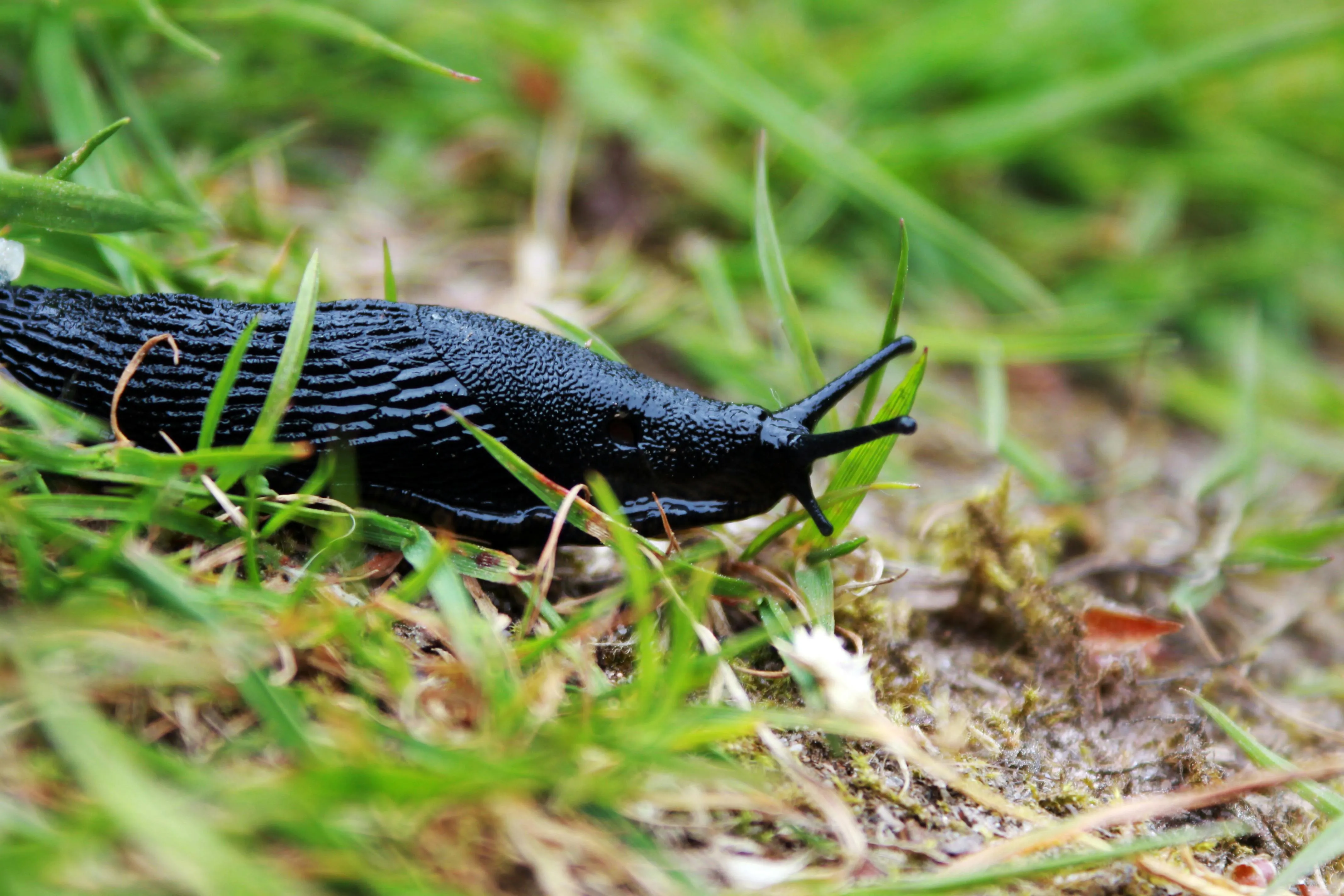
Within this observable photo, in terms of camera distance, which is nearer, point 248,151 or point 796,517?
point 796,517

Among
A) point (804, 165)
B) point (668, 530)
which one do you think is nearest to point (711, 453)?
point (668, 530)

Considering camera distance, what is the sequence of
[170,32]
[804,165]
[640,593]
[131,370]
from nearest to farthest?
1. [640,593]
2. [131,370]
3. [170,32]
4. [804,165]

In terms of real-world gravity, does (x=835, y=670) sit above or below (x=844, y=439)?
below

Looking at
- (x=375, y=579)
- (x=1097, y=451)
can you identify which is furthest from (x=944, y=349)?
(x=375, y=579)

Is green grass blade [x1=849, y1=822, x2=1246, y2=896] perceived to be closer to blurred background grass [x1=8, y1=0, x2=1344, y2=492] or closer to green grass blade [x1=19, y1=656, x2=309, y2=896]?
green grass blade [x1=19, y1=656, x2=309, y2=896]

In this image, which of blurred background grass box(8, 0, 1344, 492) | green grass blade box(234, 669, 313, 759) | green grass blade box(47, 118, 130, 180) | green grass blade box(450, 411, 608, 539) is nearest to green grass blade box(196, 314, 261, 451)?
green grass blade box(450, 411, 608, 539)

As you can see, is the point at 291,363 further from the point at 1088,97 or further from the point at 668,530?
the point at 1088,97

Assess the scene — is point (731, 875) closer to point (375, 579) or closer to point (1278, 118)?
point (375, 579)

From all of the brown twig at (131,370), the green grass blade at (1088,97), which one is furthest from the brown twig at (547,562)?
the green grass blade at (1088,97)
